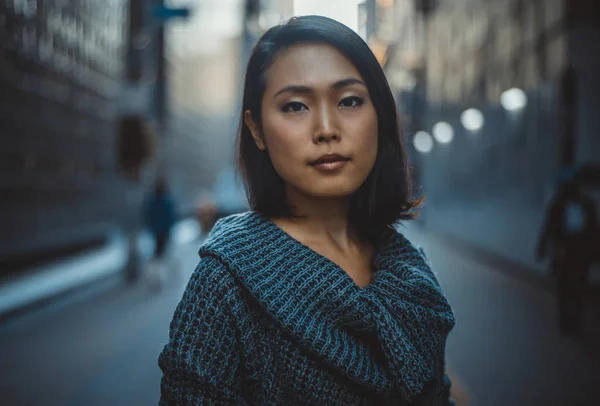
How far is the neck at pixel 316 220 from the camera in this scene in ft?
4.99

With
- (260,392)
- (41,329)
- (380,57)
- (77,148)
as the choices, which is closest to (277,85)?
(380,57)

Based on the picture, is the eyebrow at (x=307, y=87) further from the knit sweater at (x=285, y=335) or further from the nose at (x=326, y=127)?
the knit sweater at (x=285, y=335)

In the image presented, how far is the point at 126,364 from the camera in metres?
6.13

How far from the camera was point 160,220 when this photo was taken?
41.2 ft

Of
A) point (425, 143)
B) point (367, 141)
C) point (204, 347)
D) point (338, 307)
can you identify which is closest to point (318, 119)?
point (367, 141)

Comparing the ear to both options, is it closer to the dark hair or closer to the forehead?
the dark hair

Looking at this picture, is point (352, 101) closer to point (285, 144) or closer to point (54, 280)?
point (285, 144)

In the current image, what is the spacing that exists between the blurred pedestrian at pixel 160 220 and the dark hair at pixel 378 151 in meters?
10.5

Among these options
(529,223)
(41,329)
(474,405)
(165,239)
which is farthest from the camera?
(529,223)

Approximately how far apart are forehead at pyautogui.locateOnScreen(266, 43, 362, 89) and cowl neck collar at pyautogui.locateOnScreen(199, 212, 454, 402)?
0.33 m

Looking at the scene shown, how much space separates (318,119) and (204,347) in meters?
0.52

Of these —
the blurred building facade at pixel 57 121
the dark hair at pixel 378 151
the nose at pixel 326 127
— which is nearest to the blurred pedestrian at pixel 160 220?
the blurred building facade at pixel 57 121

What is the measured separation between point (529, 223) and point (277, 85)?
1333 centimetres

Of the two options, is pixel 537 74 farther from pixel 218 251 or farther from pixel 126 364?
pixel 218 251
